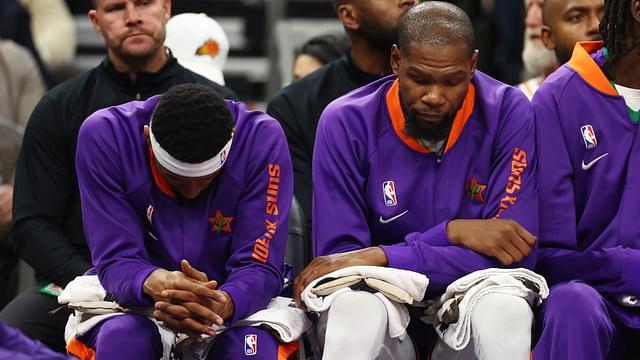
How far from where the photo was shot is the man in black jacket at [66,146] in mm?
5070

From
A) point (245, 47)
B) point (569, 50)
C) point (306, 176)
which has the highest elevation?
point (569, 50)

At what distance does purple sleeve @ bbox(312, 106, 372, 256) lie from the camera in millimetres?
4535

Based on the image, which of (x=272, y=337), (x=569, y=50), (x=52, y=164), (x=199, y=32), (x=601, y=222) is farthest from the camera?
(x=199, y=32)

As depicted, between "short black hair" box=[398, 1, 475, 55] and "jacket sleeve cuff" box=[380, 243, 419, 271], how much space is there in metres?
0.67

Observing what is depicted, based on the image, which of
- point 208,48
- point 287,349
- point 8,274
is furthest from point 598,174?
point 8,274

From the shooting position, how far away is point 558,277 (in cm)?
456

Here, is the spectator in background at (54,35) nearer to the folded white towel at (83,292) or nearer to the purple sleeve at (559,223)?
the folded white towel at (83,292)

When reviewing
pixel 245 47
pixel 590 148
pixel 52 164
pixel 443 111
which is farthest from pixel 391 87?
pixel 245 47

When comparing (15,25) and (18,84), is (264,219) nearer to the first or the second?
(18,84)

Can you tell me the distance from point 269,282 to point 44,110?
1.39m

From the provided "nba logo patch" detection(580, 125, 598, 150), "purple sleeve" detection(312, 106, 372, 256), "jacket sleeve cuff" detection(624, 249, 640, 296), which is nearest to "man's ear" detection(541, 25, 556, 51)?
"nba logo patch" detection(580, 125, 598, 150)

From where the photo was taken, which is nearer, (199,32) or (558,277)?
(558,277)

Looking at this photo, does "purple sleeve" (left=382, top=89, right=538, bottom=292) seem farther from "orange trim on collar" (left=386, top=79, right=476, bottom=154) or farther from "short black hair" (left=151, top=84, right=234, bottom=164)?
"short black hair" (left=151, top=84, right=234, bottom=164)

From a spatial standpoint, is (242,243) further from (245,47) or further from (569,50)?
(245,47)
